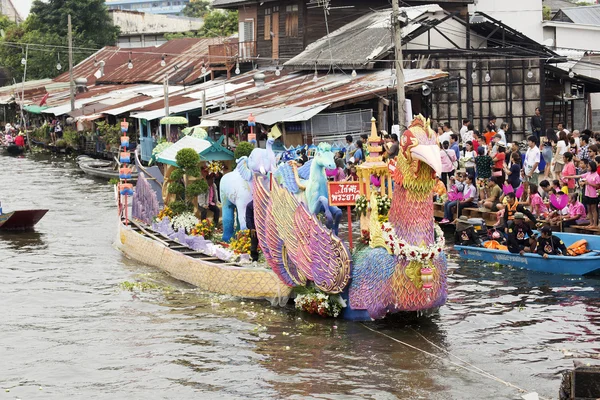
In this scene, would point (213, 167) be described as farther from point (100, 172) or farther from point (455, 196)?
point (100, 172)

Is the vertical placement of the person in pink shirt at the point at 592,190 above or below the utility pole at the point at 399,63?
below

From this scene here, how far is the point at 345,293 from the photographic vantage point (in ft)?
53.6

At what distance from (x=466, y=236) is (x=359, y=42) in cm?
1608

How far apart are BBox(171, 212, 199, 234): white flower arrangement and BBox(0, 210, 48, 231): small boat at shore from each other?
25.6 feet

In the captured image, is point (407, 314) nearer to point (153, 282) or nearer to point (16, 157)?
point (153, 282)

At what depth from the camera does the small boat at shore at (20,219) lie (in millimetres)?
28641

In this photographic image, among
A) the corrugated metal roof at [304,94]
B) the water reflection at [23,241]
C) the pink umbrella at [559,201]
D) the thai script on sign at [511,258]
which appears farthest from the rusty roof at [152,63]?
the thai script on sign at [511,258]

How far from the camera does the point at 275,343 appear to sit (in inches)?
628

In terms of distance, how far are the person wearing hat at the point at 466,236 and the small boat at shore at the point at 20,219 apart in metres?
12.4

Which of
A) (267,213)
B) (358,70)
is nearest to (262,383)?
(267,213)

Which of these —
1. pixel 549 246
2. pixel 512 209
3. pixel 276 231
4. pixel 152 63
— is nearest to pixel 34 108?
pixel 152 63

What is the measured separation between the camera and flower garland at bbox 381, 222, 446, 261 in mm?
15156

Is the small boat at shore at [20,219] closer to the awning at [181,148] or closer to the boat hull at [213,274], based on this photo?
the boat hull at [213,274]

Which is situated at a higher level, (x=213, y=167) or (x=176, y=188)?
(x=213, y=167)
